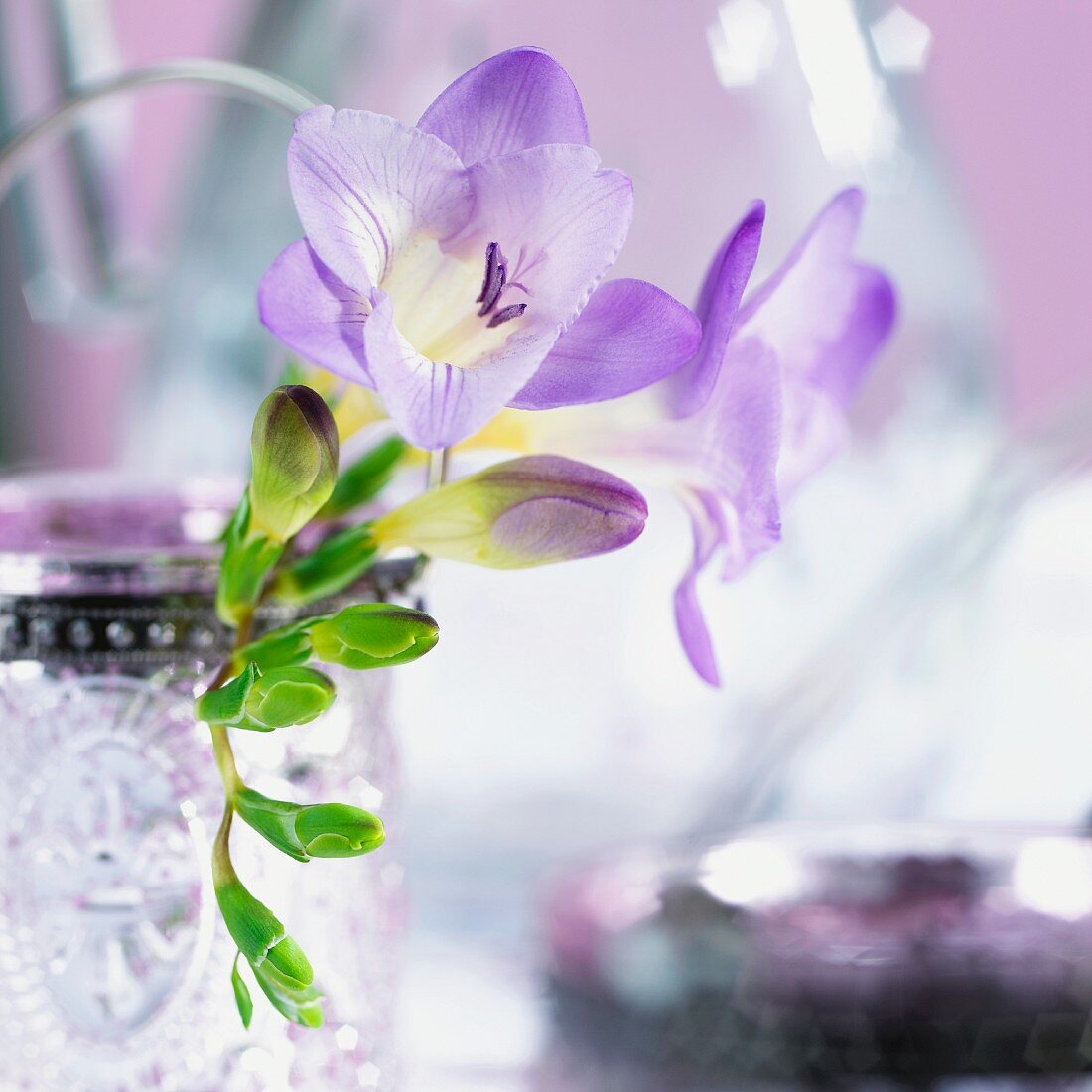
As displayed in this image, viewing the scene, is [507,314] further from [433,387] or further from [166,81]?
[166,81]

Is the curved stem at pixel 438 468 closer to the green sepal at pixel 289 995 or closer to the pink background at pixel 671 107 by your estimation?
the green sepal at pixel 289 995

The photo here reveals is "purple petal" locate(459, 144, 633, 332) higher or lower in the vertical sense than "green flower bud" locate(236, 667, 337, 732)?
higher

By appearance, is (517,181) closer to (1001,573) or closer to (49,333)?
(1001,573)

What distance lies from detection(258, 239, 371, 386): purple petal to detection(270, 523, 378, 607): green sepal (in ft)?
0.11

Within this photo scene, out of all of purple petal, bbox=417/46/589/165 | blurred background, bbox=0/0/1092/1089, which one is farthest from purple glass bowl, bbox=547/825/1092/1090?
purple petal, bbox=417/46/589/165

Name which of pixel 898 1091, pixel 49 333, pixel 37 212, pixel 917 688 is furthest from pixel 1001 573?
pixel 49 333

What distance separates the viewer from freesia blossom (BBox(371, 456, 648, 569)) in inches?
6.3

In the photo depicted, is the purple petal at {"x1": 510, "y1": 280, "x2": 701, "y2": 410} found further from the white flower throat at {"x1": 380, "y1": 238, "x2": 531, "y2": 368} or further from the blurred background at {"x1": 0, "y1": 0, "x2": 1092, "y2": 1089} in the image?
the blurred background at {"x1": 0, "y1": 0, "x2": 1092, "y2": 1089}

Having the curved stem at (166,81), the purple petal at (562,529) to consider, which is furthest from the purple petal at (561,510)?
the curved stem at (166,81)

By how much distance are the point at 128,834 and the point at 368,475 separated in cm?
6

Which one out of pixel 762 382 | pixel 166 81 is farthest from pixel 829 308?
pixel 166 81

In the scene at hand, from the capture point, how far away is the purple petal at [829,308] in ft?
0.63

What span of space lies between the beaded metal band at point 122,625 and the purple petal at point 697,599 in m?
0.04

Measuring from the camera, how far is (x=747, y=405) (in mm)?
176
